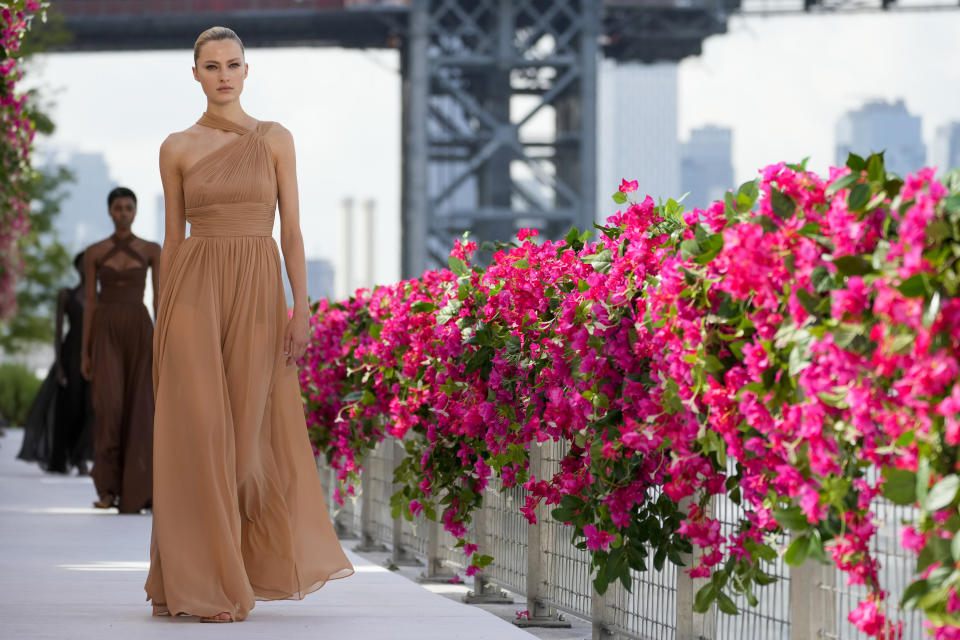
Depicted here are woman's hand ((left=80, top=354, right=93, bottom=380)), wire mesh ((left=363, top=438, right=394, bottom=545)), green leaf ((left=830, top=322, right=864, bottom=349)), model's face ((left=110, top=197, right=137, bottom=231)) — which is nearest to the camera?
green leaf ((left=830, top=322, right=864, bottom=349))

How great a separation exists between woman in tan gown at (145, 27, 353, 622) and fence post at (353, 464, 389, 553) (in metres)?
3.54

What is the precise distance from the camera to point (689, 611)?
14.8ft

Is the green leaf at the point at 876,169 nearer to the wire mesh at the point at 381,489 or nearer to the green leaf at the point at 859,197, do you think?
the green leaf at the point at 859,197

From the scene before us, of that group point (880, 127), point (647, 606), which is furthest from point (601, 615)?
point (880, 127)

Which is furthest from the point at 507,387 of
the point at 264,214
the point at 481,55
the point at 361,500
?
the point at 481,55

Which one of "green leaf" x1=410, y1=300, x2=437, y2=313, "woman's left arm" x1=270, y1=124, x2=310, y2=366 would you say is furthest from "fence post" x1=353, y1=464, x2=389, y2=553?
"woman's left arm" x1=270, y1=124, x2=310, y2=366

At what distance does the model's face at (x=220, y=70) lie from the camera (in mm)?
5570

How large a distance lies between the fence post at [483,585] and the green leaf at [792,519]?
3.24 meters

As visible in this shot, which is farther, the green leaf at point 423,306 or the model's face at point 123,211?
the model's face at point 123,211

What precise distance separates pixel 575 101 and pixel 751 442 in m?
34.1

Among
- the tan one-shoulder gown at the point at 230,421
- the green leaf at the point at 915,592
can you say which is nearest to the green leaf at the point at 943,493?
the green leaf at the point at 915,592

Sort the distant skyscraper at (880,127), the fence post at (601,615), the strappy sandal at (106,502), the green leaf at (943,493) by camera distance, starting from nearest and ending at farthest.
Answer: the green leaf at (943,493)
the fence post at (601,615)
the strappy sandal at (106,502)
the distant skyscraper at (880,127)

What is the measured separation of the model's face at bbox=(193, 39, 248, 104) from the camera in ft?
18.3

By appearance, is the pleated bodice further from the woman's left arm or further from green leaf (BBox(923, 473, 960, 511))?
green leaf (BBox(923, 473, 960, 511))
